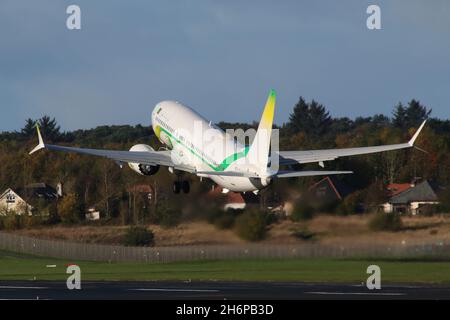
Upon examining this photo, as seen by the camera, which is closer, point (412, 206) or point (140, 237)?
point (412, 206)

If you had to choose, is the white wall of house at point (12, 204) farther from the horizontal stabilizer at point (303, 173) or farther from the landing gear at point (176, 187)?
the horizontal stabilizer at point (303, 173)

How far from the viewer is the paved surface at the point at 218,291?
62.2 meters

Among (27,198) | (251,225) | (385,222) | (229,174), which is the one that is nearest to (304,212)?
(251,225)

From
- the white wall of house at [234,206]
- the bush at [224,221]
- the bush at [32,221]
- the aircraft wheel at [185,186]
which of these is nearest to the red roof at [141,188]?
the aircraft wheel at [185,186]

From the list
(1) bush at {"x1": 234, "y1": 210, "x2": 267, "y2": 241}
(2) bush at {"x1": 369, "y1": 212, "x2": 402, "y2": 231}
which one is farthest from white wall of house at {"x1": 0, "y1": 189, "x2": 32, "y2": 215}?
(2) bush at {"x1": 369, "y1": 212, "x2": 402, "y2": 231}

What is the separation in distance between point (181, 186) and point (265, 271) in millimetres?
8141

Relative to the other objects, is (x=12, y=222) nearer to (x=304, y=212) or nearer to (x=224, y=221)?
(x=224, y=221)

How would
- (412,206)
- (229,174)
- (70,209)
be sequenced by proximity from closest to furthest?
(229,174), (412,206), (70,209)

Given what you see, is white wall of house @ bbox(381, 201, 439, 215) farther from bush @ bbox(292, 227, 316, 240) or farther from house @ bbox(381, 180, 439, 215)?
bush @ bbox(292, 227, 316, 240)

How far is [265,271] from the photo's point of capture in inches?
3327

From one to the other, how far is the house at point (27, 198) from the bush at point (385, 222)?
64.7m

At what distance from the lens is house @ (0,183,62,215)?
138m
